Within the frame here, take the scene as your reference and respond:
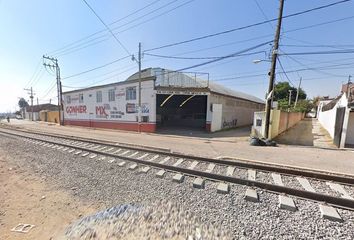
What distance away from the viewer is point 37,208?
16.3 ft

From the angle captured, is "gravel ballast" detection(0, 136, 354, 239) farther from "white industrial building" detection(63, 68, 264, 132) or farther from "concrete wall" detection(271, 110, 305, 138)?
"white industrial building" detection(63, 68, 264, 132)

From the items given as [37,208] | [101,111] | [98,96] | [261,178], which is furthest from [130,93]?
[261,178]

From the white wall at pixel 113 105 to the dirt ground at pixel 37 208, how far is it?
14126 millimetres

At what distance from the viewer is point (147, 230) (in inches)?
144

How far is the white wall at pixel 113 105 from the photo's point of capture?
20.2m

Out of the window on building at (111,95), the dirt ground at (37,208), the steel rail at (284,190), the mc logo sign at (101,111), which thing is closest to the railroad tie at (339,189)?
the steel rail at (284,190)

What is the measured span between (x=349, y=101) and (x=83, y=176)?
14.9 metres

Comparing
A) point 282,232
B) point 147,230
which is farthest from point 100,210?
point 282,232

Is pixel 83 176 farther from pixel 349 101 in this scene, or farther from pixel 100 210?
pixel 349 101

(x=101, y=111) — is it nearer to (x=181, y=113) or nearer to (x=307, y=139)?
(x=181, y=113)

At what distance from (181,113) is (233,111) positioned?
759 centimetres

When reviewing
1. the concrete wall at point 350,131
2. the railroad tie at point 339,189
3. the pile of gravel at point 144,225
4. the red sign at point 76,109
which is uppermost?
the red sign at point 76,109

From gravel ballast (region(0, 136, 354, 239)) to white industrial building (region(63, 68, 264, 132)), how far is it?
43.7 ft

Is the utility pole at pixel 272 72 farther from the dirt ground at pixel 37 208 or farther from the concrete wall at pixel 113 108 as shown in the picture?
the dirt ground at pixel 37 208
